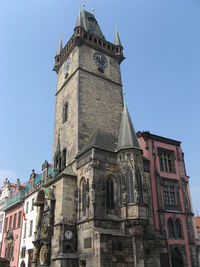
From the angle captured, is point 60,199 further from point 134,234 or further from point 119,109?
point 119,109

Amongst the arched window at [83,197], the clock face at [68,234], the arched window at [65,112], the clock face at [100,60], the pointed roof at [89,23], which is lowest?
the clock face at [68,234]

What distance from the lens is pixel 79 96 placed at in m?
26.7

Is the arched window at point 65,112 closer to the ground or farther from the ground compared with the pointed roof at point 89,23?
closer to the ground

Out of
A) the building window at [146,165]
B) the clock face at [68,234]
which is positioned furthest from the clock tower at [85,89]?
the clock face at [68,234]

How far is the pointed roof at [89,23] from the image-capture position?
32031mm

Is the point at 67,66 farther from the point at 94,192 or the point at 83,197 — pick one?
the point at 94,192

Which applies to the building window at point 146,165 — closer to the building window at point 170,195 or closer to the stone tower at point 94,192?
the stone tower at point 94,192

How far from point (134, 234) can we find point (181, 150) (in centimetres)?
1169

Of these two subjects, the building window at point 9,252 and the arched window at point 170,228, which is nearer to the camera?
the arched window at point 170,228

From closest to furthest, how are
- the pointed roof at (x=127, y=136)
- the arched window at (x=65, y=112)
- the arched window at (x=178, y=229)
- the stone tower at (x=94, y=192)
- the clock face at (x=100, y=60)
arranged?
the stone tower at (x=94, y=192) < the pointed roof at (x=127, y=136) < the arched window at (x=178, y=229) < the arched window at (x=65, y=112) < the clock face at (x=100, y=60)

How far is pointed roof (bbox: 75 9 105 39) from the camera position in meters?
32.0

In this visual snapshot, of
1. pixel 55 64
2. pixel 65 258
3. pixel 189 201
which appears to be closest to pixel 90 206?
A: pixel 65 258

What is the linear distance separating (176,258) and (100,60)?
21281mm

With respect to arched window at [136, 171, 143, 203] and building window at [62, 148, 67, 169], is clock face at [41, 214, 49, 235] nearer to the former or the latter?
building window at [62, 148, 67, 169]
